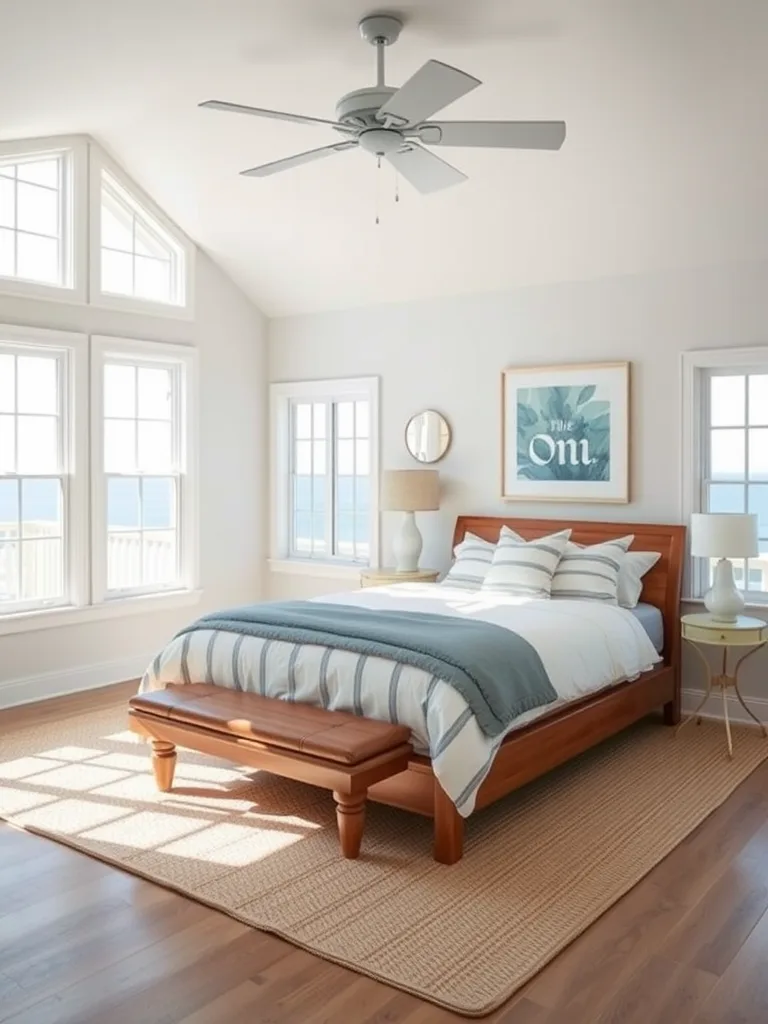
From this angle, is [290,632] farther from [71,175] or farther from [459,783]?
[71,175]

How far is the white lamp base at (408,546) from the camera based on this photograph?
636cm

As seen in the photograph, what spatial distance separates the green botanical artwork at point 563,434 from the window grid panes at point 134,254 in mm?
2533

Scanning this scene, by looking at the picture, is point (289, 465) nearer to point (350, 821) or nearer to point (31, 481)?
point (31, 481)

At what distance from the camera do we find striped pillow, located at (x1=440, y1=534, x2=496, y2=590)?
19.0ft

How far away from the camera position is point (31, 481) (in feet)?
19.1

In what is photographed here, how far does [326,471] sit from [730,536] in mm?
3309

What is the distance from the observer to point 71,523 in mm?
5984

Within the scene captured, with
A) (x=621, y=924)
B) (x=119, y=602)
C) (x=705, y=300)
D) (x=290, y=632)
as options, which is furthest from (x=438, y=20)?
(x=119, y=602)

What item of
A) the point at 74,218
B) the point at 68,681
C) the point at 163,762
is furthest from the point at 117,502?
the point at 163,762

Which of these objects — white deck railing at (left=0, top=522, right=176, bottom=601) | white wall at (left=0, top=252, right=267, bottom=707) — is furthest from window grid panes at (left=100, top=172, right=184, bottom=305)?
white deck railing at (left=0, top=522, right=176, bottom=601)

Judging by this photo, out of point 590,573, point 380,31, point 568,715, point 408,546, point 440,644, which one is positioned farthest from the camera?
point 408,546

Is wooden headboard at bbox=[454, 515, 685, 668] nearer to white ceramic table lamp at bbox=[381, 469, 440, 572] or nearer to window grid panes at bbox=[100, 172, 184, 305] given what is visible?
white ceramic table lamp at bbox=[381, 469, 440, 572]

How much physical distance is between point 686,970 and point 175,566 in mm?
4703

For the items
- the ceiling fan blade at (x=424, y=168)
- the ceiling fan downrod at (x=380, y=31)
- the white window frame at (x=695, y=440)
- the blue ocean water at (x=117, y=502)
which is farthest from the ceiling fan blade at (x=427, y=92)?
the blue ocean water at (x=117, y=502)
